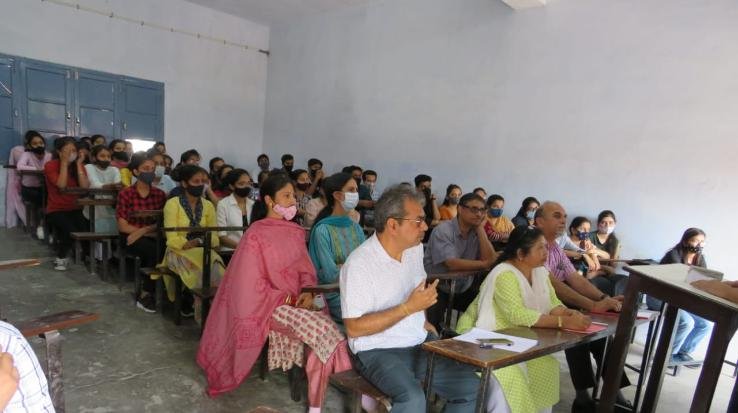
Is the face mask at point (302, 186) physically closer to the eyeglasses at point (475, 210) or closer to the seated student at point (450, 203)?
the seated student at point (450, 203)

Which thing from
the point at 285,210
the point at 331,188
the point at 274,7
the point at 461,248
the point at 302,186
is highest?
the point at 274,7

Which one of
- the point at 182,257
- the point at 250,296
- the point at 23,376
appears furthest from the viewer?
the point at 182,257

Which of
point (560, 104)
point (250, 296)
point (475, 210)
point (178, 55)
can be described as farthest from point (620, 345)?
point (178, 55)

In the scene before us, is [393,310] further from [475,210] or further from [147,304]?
[147,304]

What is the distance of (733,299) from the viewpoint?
1571 millimetres

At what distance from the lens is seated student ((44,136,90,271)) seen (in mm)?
4836

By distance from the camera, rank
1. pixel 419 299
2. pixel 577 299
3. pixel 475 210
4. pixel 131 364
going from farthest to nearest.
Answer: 1. pixel 475 210
2. pixel 131 364
3. pixel 577 299
4. pixel 419 299

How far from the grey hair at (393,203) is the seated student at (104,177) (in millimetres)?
3644

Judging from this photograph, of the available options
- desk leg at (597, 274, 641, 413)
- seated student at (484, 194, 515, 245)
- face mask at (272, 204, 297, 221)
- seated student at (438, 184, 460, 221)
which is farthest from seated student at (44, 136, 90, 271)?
desk leg at (597, 274, 641, 413)

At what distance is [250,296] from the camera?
240 centimetres

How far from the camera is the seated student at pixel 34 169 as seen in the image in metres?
5.74

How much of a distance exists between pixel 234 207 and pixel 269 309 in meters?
1.66

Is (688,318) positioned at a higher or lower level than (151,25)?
lower

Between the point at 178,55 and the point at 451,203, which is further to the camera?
the point at 178,55
